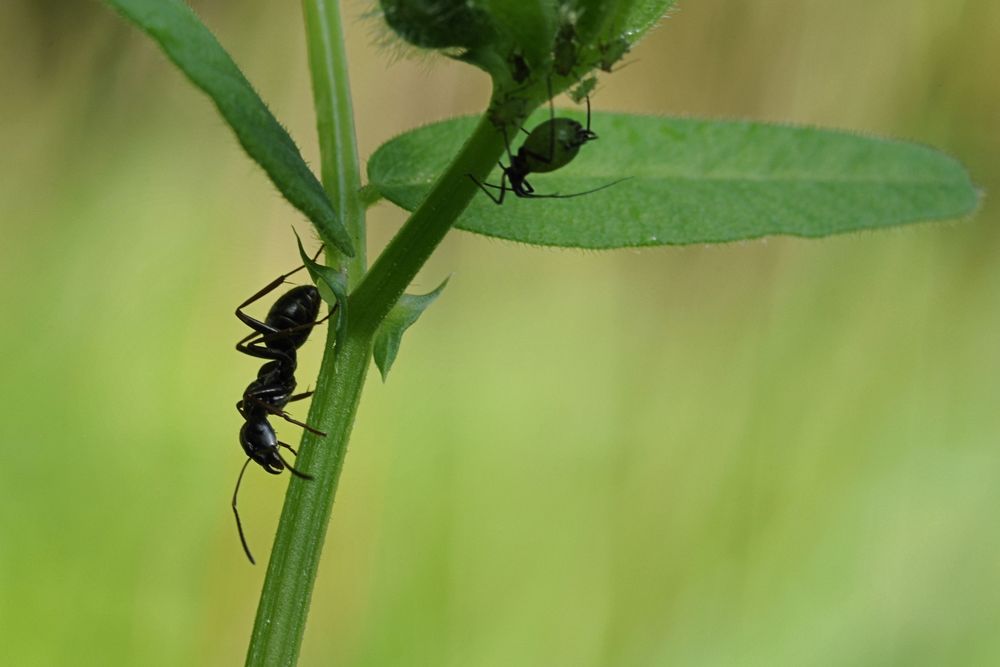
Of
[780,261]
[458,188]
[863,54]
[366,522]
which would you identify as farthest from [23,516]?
[863,54]

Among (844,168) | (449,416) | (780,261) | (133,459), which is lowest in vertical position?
(133,459)

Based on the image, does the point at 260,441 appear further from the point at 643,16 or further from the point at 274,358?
the point at 643,16

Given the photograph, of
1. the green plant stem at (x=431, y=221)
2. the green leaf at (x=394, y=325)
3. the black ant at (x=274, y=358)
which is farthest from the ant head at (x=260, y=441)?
the green plant stem at (x=431, y=221)

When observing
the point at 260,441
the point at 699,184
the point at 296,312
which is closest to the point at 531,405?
the point at 260,441

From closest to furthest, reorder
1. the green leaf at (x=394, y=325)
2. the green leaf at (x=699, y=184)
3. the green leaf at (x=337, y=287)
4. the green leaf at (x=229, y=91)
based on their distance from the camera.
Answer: the green leaf at (x=229, y=91) < the green leaf at (x=337, y=287) < the green leaf at (x=394, y=325) < the green leaf at (x=699, y=184)

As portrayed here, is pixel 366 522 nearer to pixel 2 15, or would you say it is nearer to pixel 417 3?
pixel 2 15

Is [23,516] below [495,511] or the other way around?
below

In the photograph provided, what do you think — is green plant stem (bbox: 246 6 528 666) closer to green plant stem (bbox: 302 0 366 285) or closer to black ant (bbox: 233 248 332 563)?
green plant stem (bbox: 302 0 366 285)

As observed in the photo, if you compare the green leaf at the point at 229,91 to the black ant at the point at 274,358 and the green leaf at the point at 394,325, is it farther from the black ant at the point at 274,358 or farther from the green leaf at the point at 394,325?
the black ant at the point at 274,358
